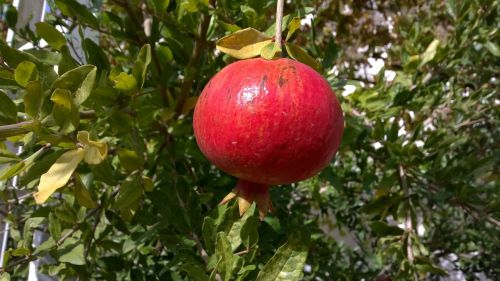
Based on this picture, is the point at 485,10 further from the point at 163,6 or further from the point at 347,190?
the point at 163,6

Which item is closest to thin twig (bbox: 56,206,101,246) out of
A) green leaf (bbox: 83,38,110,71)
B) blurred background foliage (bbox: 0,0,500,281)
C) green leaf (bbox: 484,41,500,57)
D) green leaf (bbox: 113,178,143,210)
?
blurred background foliage (bbox: 0,0,500,281)

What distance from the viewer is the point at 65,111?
2.17 ft

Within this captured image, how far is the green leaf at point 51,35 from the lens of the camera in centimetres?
84

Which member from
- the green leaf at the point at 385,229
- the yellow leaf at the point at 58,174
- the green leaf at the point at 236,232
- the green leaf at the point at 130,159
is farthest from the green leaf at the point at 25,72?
the green leaf at the point at 385,229

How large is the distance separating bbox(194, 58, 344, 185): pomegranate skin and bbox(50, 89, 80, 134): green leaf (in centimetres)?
17

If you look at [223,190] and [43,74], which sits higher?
[43,74]

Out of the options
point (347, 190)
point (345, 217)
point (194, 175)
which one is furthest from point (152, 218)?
point (345, 217)

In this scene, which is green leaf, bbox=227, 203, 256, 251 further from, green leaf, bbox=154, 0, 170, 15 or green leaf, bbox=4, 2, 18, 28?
green leaf, bbox=4, 2, 18, 28

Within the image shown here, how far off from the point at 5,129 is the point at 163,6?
0.47m

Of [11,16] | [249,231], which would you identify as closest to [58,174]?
[249,231]

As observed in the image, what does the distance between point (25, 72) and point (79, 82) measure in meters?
0.06

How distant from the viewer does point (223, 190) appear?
1.17 metres

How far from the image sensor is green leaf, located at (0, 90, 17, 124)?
2.29 feet

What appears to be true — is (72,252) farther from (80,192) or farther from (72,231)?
(80,192)
